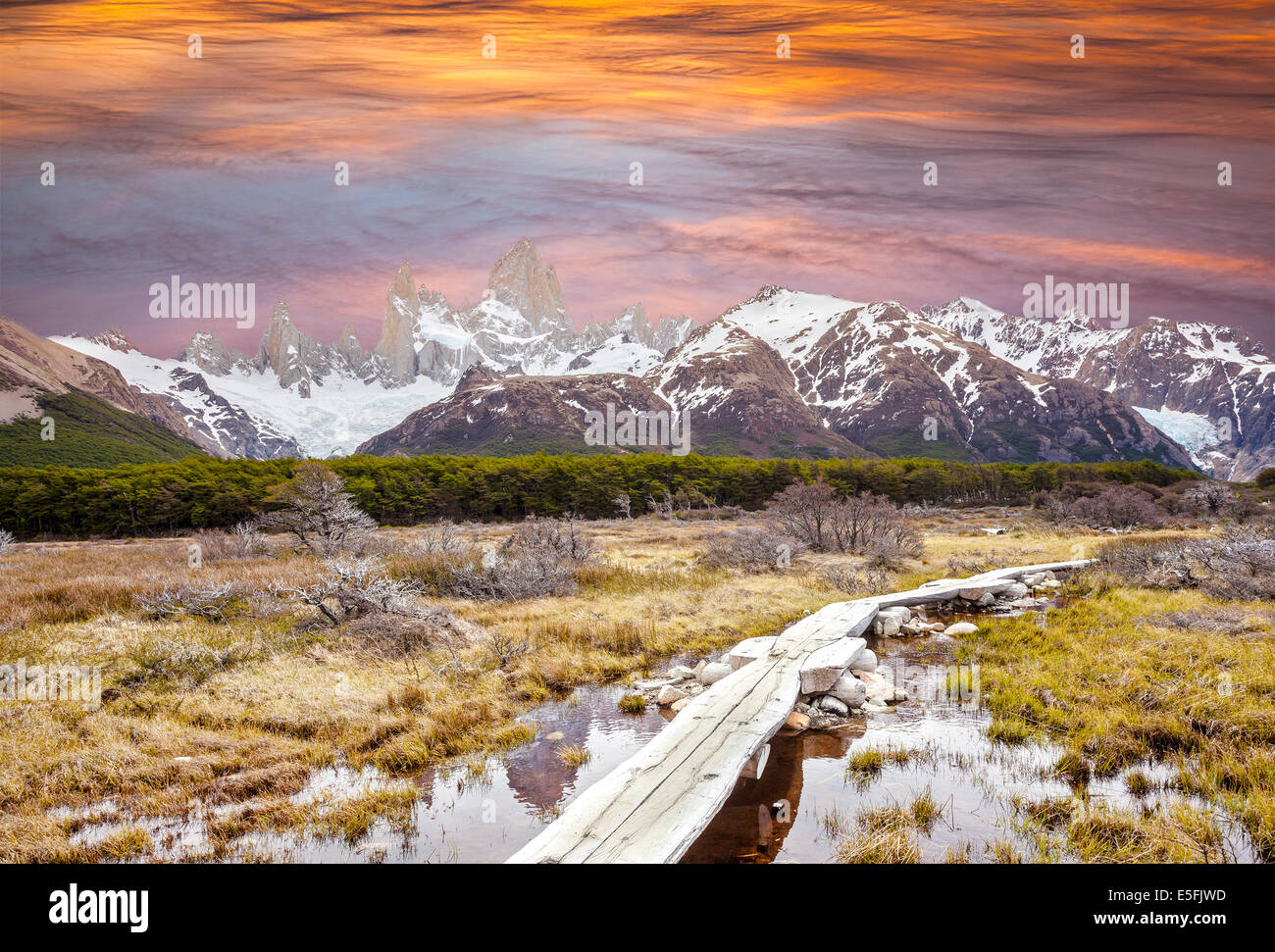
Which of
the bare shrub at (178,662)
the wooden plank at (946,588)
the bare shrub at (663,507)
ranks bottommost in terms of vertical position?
the bare shrub at (663,507)

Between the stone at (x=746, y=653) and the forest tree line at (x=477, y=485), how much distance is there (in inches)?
1454

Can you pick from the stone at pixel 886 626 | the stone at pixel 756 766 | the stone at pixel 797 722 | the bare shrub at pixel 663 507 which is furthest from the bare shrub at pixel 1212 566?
the bare shrub at pixel 663 507

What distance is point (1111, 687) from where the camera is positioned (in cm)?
1062

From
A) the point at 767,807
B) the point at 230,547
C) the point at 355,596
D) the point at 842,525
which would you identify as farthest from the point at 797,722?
the point at 230,547

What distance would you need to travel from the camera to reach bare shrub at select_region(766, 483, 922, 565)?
1256 inches

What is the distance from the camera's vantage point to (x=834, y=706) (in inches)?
414

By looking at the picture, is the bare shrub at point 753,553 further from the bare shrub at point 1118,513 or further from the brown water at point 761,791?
the bare shrub at point 1118,513

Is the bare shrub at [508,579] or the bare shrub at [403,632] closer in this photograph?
the bare shrub at [403,632]

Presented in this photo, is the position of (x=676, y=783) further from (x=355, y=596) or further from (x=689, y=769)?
(x=355, y=596)

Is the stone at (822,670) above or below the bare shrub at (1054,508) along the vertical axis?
above

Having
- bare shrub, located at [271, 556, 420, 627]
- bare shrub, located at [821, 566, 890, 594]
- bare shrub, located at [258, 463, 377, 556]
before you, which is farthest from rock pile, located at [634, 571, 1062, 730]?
bare shrub, located at [258, 463, 377, 556]

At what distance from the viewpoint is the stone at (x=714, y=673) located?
469 inches

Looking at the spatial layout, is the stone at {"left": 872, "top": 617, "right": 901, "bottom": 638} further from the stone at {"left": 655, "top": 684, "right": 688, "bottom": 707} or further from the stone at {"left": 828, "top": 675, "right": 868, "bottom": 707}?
the stone at {"left": 655, "top": 684, "right": 688, "bottom": 707}
